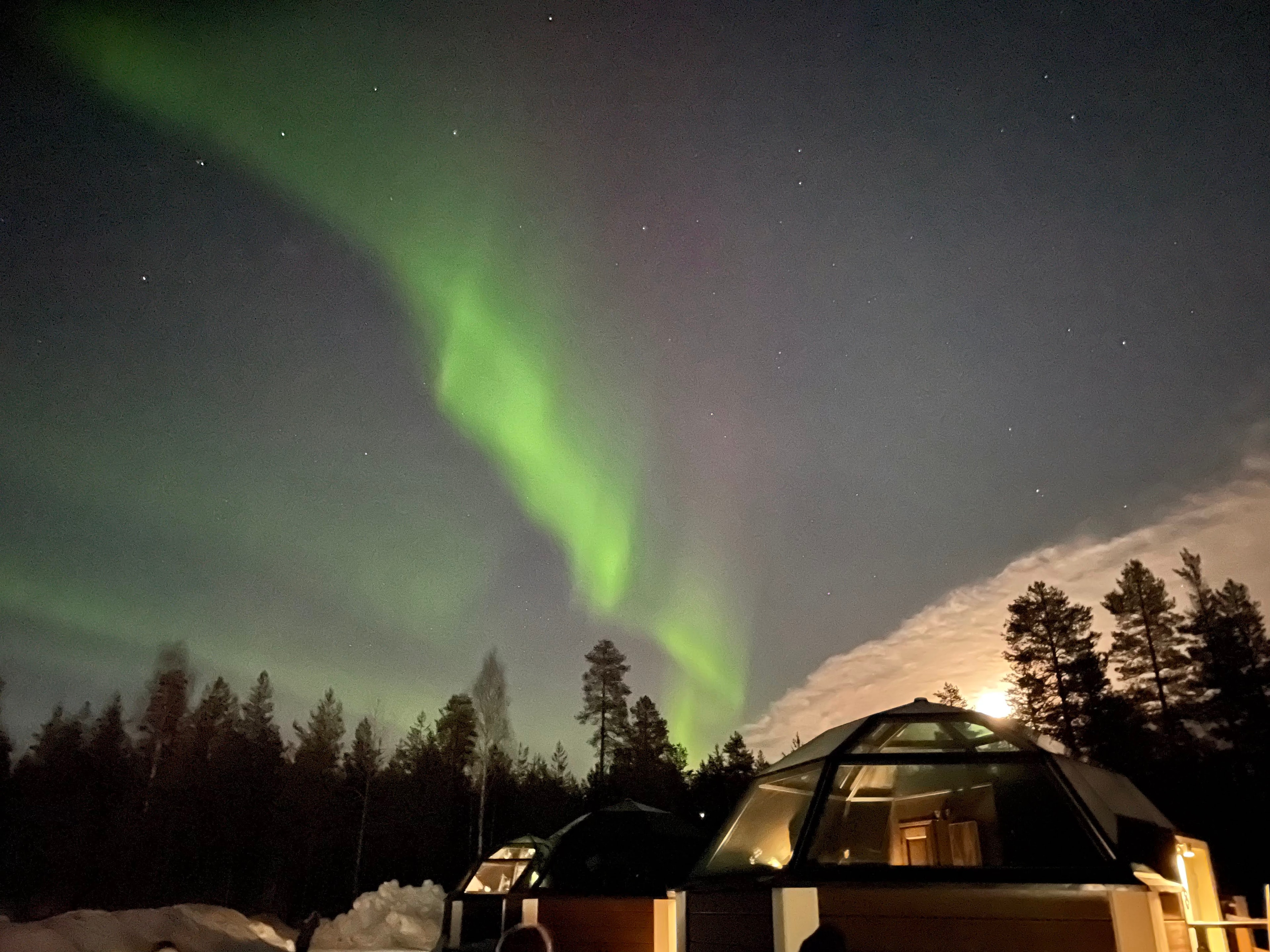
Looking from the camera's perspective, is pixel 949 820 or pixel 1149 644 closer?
pixel 949 820

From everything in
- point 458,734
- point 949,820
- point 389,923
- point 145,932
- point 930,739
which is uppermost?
point 458,734

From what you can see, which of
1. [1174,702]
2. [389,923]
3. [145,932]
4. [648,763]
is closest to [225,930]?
[145,932]

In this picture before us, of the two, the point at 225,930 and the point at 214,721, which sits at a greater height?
the point at 214,721

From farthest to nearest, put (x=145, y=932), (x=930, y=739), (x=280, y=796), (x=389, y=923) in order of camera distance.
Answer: (x=280, y=796), (x=389, y=923), (x=145, y=932), (x=930, y=739)

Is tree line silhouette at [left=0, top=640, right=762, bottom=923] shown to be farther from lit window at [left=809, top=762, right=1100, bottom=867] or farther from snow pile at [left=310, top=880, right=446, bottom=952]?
lit window at [left=809, top=762, right=1100, bottom=867]

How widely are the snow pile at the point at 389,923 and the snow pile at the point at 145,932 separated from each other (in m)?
→ 2.09

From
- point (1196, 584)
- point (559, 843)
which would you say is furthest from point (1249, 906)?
point (559, 843)

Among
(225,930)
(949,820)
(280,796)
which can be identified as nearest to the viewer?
(949,820)

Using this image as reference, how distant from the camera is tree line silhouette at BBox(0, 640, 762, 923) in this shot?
42.9m

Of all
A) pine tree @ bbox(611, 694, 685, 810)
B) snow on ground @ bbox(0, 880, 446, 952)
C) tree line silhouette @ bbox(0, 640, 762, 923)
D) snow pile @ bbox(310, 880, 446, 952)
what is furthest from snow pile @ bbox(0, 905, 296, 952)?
pine tree @ bbox(611, 694, 685, 810)

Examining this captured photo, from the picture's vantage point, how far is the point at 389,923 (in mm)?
35469

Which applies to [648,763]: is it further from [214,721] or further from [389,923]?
[214,721]

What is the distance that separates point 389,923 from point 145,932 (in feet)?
39.2

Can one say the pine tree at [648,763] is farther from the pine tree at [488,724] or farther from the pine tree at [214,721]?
the pine tree at [214,721]
